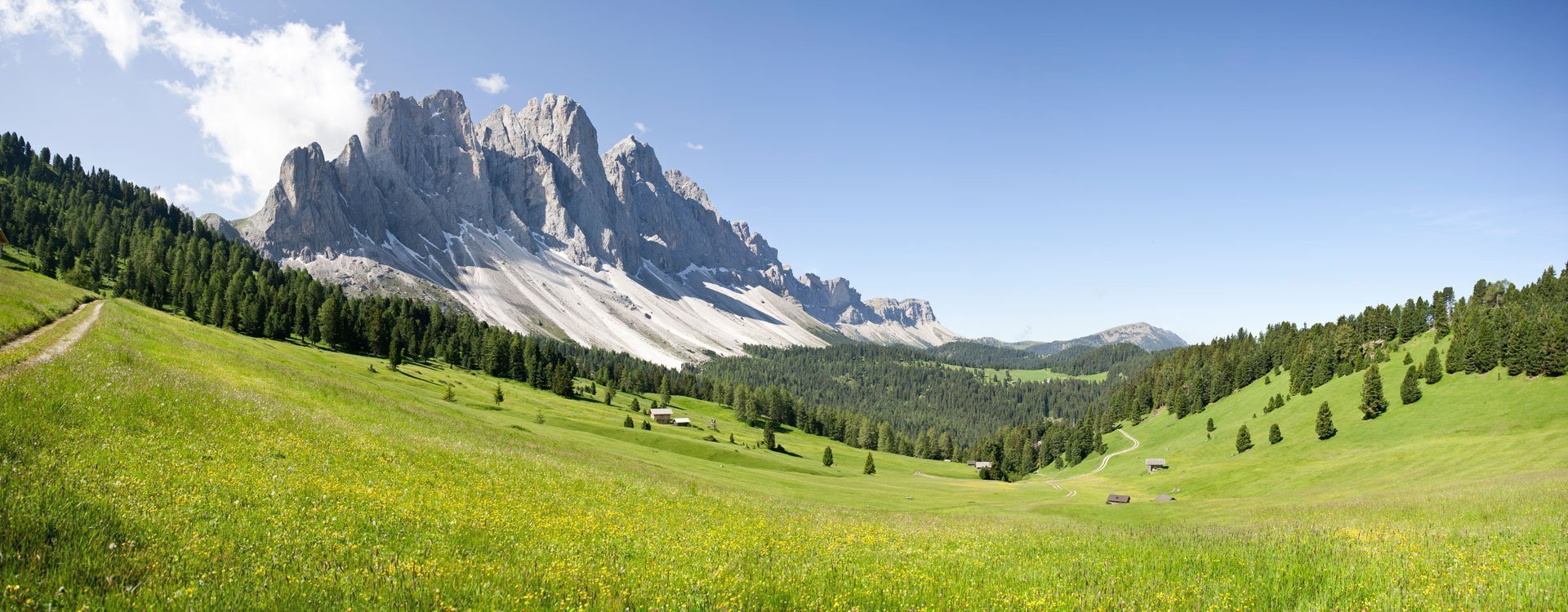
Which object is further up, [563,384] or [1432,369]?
[1432,369]

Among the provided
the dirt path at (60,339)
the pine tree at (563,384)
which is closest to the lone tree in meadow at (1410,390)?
the dirt path at (60,339)

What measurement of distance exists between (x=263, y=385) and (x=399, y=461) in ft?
69.5

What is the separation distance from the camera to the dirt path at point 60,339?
23.2 metres

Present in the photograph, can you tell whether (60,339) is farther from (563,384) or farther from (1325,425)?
(1325,425)

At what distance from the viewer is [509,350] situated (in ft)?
469

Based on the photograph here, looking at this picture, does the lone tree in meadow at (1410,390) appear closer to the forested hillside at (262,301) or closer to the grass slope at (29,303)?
the forested hillside at (262,301)

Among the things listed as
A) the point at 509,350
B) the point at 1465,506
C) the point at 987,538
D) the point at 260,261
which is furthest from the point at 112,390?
the point at 260,261

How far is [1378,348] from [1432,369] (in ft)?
119

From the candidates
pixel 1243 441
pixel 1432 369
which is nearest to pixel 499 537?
pixel 1243 441

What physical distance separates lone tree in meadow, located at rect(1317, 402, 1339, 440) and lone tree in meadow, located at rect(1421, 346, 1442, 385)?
19.1 meters

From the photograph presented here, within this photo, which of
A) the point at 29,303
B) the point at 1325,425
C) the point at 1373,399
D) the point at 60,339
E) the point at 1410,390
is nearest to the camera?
the point at 60,339

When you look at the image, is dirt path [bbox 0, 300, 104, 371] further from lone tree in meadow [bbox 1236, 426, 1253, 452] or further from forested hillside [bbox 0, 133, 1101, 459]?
lone tree in meadow [bbox 1236, 426, 1253, 452]

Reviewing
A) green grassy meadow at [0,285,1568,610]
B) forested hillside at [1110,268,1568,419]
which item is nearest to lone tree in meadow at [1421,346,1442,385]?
forested hillside at [1110,268,1568,419]

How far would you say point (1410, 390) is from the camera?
313ft
